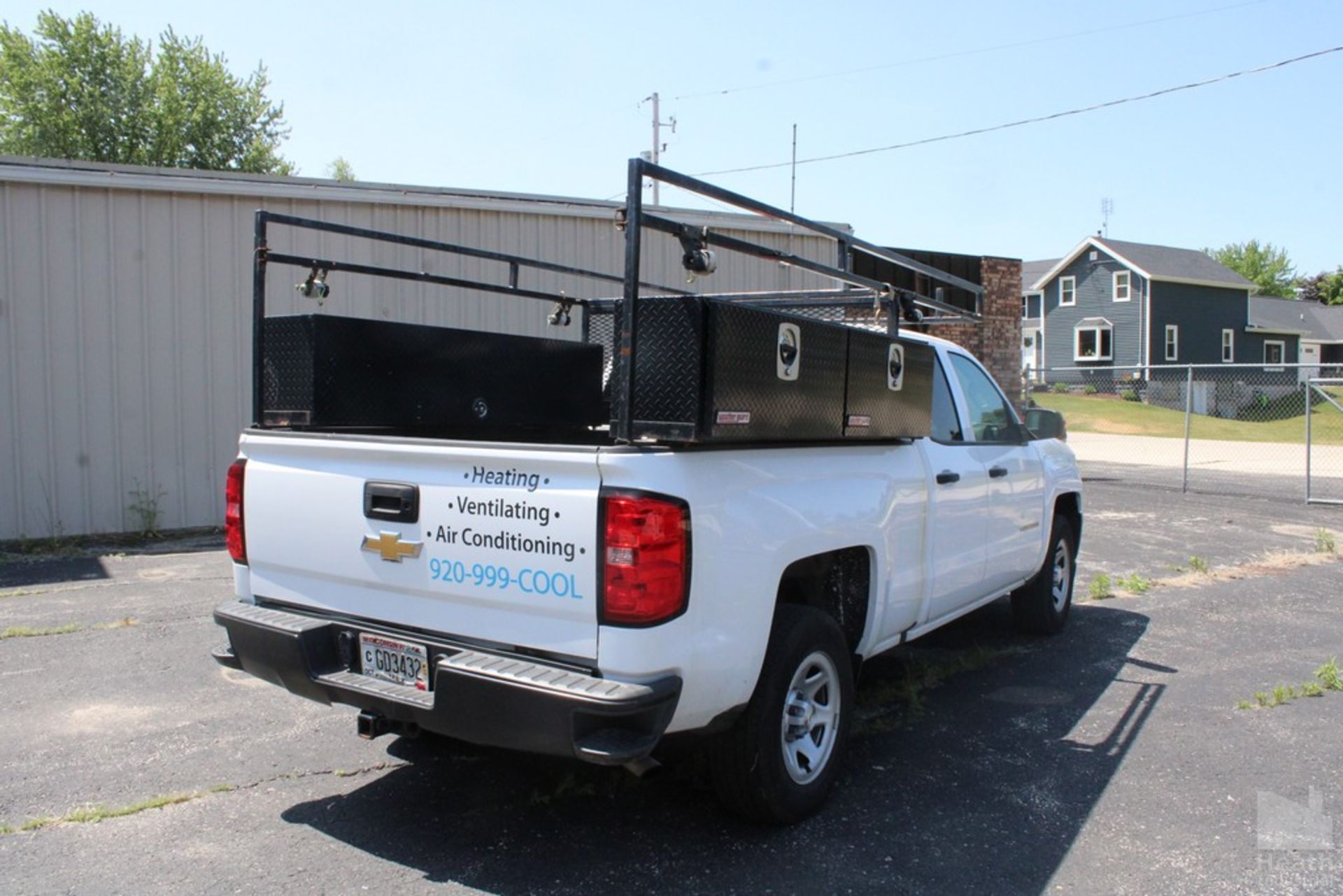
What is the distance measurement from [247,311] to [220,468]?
1.65 m

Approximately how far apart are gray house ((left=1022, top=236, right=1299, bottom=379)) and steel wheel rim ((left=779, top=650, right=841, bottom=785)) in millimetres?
40485

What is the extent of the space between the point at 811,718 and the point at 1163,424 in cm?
3288

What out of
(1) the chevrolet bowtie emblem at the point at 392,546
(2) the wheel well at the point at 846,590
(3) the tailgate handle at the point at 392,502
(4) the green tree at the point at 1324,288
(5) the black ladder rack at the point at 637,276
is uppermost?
(4) the green tree at the point at 1324,288

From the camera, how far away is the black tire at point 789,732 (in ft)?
11.6

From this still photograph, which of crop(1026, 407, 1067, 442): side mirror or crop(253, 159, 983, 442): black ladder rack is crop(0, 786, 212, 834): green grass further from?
crop(1026, 407, 1067, 442): side mirror

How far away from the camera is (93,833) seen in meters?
3.71

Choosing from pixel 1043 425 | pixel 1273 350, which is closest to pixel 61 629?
pixel 1043 425

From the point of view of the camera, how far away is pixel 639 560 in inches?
120

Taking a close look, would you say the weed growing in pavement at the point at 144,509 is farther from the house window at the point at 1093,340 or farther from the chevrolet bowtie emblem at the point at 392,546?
the house window at the point at 1093,340

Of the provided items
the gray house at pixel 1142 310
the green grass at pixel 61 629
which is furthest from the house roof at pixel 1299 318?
the green grass at pixel 61 629

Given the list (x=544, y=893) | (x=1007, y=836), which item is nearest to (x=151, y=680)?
(x=544, y=893)

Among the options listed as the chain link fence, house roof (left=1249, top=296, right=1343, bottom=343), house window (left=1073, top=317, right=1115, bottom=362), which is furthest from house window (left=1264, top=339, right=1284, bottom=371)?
house window (left=1073, top=317, right=1115, bottom=362)

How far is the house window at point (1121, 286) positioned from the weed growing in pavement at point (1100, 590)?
1537 inches
